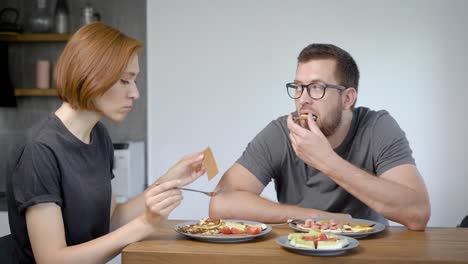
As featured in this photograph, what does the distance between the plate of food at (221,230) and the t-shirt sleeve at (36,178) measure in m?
0.35

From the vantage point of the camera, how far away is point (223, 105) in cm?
397

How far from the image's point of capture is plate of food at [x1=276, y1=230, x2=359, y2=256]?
1.40 metres

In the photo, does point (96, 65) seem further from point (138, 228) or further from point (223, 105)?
point (223, 105)

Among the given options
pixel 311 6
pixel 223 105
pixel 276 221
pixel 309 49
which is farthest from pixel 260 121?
pixel 276 221

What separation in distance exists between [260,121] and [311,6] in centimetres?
81

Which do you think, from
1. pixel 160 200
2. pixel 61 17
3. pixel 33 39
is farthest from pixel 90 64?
pixel 33 39

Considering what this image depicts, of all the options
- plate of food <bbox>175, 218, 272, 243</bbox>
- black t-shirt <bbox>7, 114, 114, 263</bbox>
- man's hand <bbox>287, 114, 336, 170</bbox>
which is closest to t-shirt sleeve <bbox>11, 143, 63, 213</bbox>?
black t-shirt <bbox>7, 114, 114, 263</bbox>

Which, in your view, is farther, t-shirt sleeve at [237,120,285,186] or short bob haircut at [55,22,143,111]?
t-shirt sleeve at [237,120,285,186]

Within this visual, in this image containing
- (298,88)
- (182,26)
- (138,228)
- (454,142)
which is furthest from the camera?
(182,26)

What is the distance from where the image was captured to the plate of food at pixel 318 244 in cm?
140

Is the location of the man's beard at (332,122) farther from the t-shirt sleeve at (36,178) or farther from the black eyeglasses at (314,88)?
the t-shirt sleeve at (36,178)

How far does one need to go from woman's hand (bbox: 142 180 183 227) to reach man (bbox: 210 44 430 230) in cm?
42

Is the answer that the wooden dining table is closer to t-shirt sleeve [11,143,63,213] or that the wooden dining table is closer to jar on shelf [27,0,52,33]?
t-shirt sleeve [11,143,63,213]

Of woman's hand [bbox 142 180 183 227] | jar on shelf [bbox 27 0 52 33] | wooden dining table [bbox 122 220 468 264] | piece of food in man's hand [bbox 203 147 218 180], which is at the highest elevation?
jar on shelf [bbox 27 0 52 33]
